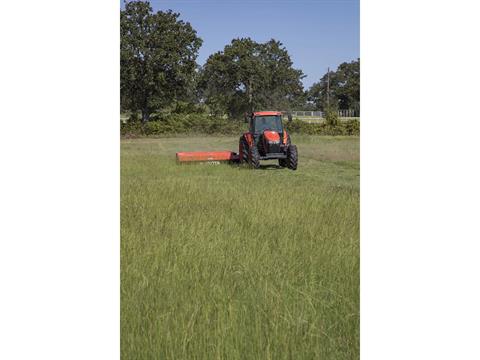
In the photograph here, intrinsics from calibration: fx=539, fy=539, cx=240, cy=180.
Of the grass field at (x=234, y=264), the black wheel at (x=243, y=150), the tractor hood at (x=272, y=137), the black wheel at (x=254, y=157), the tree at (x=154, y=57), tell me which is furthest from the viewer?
the black wheel at (x=254, y=157)

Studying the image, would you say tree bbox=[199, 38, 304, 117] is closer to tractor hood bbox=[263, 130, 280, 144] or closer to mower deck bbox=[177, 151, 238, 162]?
mower deck bbox=[177, 151, 238, 162]

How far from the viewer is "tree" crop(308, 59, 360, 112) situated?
13.9ft

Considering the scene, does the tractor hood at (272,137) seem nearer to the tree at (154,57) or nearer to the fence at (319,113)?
the fence at (319,113)

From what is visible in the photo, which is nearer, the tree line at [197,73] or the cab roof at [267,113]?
the tree line at [197,73]

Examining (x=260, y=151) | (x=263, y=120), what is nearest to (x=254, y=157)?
(x=260, y=151)

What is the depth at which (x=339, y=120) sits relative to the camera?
4.54m

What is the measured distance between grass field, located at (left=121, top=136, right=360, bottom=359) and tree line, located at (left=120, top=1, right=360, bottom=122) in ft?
1.69

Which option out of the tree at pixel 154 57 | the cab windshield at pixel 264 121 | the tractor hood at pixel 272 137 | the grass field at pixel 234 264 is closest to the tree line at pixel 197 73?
the tree at pixel 154 57

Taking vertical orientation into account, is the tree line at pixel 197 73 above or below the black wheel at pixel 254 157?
above

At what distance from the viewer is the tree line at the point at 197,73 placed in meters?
4.24

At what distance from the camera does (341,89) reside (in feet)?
14.3

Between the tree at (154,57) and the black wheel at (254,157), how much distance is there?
125 inches
